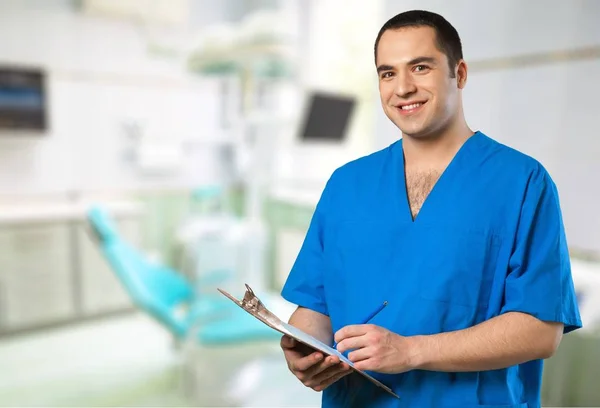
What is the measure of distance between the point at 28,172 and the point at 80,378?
931 mm

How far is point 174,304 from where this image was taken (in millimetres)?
1835

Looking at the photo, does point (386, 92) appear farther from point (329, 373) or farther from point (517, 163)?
point (329, 373)

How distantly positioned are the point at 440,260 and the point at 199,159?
2.02 metres

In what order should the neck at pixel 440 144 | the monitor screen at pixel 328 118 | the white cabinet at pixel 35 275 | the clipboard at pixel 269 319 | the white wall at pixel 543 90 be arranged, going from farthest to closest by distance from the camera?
the white cabinet at pixel 35 275 < the monitor screen at pixel 328 118 < the white wall at pixel 543 90 < the neck at pixel 440 144 < the clipboard at pixel 269 319

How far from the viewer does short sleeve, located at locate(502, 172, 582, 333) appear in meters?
0.53

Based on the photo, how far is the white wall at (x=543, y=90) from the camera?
869 mm

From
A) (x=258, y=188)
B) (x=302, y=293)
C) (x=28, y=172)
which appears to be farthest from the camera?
(x=28, y=172)

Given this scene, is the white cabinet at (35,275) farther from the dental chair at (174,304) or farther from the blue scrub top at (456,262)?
the blue scrub top at (456,262)

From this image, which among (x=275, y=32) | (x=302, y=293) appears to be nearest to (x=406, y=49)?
(x=302, y=293)

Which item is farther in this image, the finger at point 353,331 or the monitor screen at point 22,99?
the monitor screen at point 22,99

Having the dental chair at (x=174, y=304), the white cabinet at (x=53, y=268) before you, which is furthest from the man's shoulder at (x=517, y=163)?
the white cabinet at (x=53, y=268)

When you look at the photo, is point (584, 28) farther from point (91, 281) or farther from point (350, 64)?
point (91, 281)

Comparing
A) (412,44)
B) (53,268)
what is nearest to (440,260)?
(412,44)

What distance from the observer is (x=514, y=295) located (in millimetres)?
541
